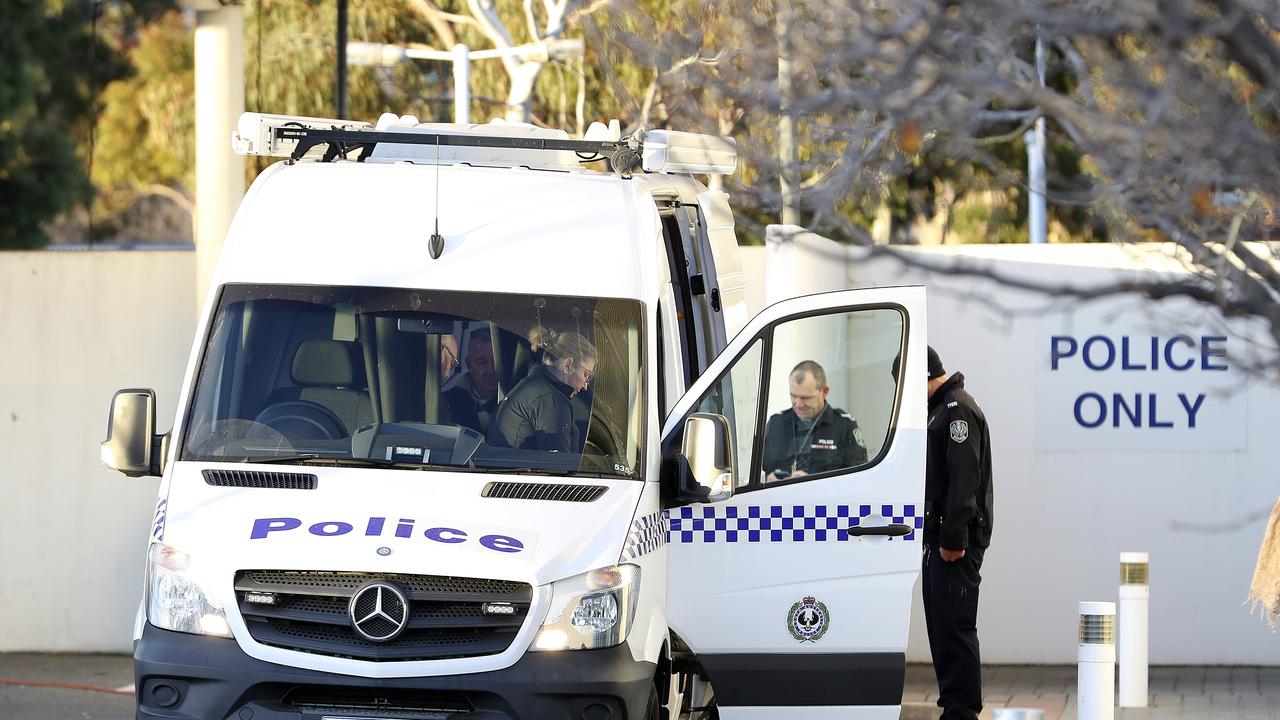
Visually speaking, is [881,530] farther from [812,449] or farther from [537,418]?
[537,418]

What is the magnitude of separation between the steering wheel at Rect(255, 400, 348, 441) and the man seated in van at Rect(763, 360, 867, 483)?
161 centimetres

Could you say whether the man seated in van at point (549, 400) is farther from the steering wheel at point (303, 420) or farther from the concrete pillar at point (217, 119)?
the concrete pillar at point (217, 119)

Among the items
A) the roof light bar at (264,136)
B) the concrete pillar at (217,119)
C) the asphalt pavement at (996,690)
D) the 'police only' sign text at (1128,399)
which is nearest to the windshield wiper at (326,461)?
the roof light bar at (264,136)

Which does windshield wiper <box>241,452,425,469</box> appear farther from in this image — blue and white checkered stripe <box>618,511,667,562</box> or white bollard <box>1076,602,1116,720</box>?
white bollard <box>1076,602,1116,720</box>

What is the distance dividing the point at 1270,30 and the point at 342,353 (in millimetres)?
4060

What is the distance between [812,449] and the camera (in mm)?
7211

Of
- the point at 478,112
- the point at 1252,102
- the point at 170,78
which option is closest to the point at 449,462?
the point at 1252,102

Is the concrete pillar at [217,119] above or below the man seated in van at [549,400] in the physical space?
above

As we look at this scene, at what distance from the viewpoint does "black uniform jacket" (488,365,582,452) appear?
6.54m

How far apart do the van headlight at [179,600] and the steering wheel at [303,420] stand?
0.63 meters

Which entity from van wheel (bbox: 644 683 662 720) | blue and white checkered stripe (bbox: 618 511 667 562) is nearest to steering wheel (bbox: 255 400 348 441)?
blue and white checkered stripe (bbox: 618 511 667 562)

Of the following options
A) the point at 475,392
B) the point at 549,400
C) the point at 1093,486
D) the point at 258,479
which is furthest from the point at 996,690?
the point at 258,479

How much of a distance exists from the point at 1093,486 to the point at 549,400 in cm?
555

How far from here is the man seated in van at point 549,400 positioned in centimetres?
654
